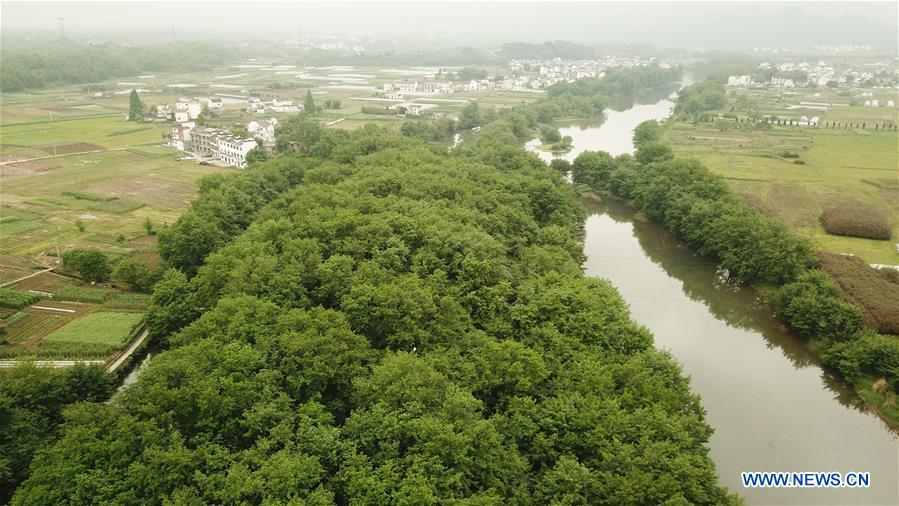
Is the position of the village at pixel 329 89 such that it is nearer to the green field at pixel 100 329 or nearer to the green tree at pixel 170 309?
the green field at pixel 100 329

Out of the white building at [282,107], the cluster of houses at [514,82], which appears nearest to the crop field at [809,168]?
the cluster of houses at [514,82]

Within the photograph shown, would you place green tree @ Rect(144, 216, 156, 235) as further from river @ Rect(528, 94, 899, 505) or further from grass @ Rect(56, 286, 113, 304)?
river @ Rect(528, 94, 899, 505)

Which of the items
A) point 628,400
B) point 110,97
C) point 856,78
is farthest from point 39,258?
point 856,78

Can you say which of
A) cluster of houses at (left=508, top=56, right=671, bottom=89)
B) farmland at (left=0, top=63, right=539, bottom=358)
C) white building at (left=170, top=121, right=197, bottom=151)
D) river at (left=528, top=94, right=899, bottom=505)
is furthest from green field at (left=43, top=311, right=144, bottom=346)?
cluster of houses at (left=508, top=56, right=671, bottom=89)

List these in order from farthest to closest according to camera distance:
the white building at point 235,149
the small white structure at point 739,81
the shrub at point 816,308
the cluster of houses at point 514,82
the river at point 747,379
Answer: the small white structure at point 739,81 → the cluster of houses at point 514,82 → the white building at point 235,149 → the shrub at point 816,308 → the river at point 747,379

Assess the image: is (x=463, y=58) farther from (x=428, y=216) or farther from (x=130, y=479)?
(x=130, y=479)

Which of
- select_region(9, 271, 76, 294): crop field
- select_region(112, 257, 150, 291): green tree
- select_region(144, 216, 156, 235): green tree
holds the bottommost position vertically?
select_region(9, 271, 76, 294): crop field
